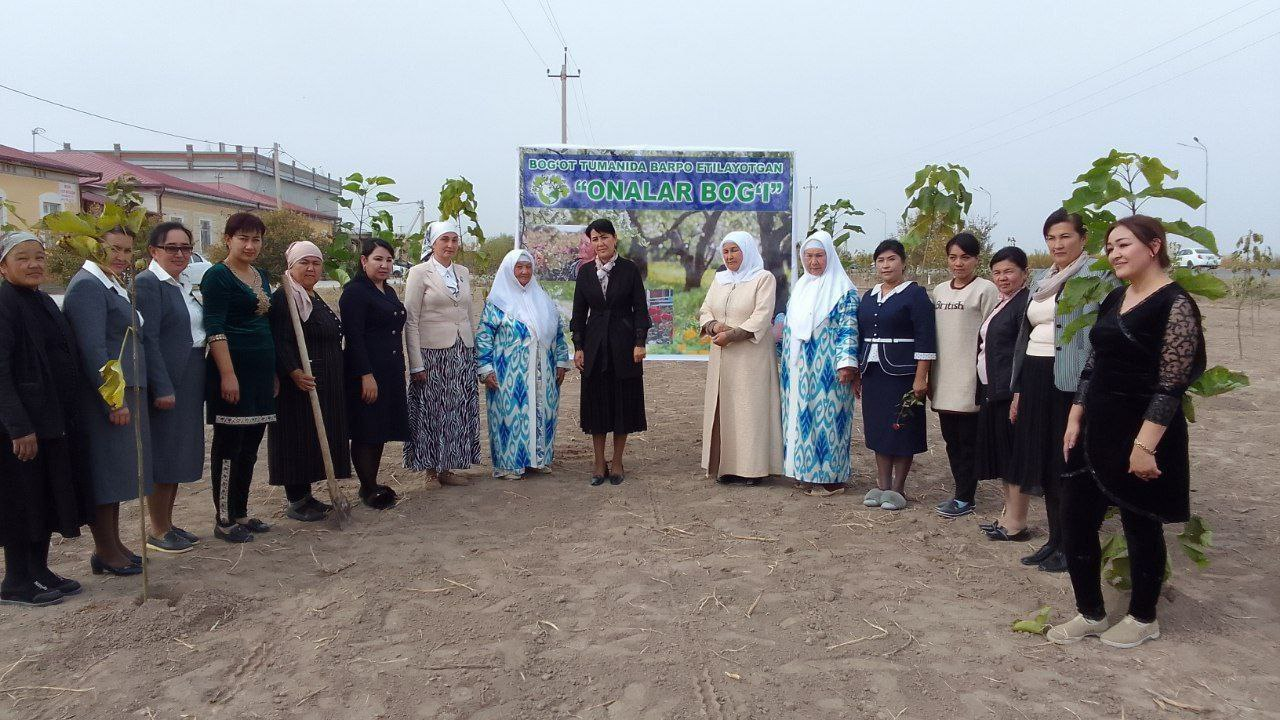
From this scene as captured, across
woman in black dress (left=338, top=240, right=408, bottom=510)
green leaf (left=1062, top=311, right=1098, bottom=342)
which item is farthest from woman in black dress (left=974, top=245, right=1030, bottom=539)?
woman in black dress (left=338, top=240, right=408, bottom=510)

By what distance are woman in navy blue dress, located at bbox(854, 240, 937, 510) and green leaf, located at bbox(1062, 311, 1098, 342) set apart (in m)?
1.34

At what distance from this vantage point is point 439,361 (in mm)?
5508

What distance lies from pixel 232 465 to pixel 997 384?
13.4ft

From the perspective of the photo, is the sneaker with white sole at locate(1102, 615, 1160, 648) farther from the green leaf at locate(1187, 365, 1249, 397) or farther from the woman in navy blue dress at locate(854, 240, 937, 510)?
the woman in navy blue dress at locate(854, 240, 937, 510)

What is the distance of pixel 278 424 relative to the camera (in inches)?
183

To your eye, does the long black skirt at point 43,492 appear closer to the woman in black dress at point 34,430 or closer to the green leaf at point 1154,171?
the woman in black dress at point 34,430

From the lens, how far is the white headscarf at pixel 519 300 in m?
5.74

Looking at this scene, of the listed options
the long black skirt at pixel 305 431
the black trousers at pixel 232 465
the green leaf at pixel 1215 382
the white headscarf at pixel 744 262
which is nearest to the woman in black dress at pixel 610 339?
the white headscarf at pixel 744 262

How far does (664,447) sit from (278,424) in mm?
3297

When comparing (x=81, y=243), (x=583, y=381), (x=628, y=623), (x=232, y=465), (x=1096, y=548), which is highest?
(x=81, y=243)

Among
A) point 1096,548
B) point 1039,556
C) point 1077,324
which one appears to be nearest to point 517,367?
point 1039,556

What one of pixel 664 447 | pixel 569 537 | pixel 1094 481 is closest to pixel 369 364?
pixel 569 537

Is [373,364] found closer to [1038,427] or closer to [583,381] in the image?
[583,381]

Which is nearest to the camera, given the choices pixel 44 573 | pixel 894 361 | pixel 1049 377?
pixel 44 573
